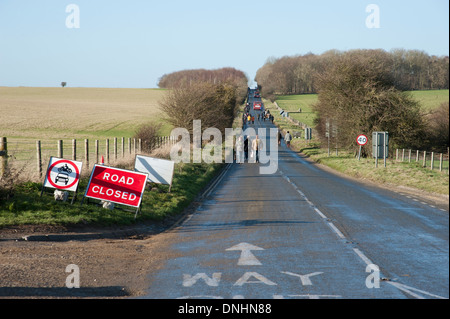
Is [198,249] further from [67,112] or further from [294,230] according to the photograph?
[67,112]

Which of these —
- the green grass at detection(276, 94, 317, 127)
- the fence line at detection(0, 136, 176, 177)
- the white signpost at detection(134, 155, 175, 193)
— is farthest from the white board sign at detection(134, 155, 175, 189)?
the green grass at detection(276, 94, 317, 127)

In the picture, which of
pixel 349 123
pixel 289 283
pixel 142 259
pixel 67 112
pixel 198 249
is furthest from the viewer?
pixel 67 112

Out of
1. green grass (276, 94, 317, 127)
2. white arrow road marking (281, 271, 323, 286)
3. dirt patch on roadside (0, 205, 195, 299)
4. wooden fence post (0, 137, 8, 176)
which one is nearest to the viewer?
dirt patch on roadside (0, 205, 195, 299)

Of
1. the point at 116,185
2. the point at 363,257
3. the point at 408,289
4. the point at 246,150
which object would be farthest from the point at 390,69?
the point at 408,289

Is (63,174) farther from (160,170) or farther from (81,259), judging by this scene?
(81,259)

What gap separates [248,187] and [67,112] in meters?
53.1

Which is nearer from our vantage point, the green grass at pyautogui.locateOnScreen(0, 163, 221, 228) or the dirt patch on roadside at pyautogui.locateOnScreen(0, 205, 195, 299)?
the dirt patch on roadside at pyautogui.locateOnScreen(0, 205, 195, 299)

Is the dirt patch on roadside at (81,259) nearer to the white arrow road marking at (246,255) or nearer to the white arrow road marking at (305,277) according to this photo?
the white arrow road marking at (246,255)

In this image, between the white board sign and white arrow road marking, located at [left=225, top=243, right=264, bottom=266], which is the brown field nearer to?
the white board sign

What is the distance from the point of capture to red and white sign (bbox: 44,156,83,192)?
1461 centimetres

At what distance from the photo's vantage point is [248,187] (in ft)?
79.5

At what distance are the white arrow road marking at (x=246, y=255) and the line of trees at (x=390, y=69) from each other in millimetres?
4280

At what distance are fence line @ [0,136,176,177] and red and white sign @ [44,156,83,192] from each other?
1.23 m
